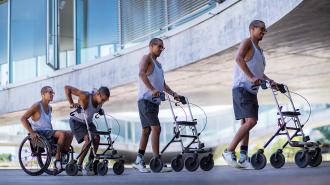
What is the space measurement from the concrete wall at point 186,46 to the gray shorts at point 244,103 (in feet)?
8.34

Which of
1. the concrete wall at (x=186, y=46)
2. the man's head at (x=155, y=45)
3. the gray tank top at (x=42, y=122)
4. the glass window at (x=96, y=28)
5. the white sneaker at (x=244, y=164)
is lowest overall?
the white sneaker at (x=244, y=164)

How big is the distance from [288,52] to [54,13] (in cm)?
867

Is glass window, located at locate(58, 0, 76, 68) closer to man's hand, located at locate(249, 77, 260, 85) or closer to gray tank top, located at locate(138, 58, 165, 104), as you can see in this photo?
gray tank top, located at locate(138, 58, 165, 104)

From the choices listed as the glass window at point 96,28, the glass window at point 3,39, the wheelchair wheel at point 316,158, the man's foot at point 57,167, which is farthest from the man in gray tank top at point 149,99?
the glass window at point 3,39

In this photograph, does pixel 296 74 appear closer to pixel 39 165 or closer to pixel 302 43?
pixel 302 43

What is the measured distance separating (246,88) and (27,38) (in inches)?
559

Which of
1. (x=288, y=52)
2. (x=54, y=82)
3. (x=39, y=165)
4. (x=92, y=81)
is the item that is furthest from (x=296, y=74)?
(x=39, y=165)

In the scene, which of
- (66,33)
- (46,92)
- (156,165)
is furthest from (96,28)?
(156,165)

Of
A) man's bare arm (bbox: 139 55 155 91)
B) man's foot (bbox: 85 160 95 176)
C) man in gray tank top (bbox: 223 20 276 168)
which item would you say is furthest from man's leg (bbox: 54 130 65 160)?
man in gray tank top (bbox: 223 20 276 168)

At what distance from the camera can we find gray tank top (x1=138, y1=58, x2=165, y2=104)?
7664 mm

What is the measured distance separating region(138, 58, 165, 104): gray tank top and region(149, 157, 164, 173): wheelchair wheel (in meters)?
0.69

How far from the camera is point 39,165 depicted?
786 centimetres

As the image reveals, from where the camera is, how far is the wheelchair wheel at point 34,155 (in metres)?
7.67

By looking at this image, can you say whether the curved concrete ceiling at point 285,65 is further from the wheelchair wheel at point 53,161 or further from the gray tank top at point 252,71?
the wheelchair wheel at point 53,161
